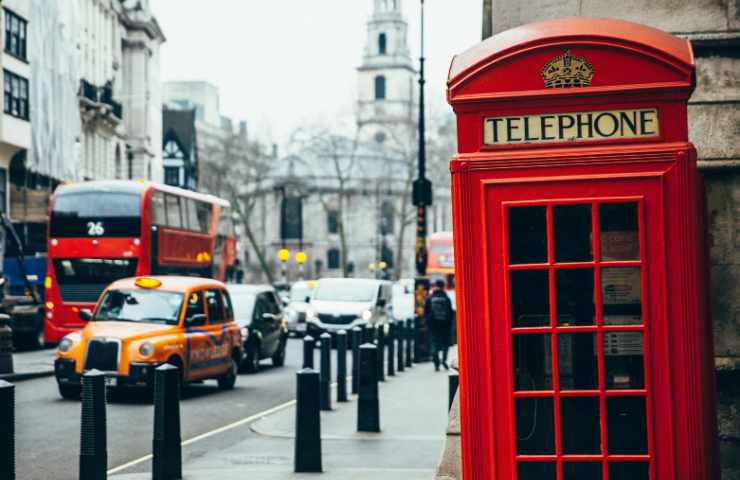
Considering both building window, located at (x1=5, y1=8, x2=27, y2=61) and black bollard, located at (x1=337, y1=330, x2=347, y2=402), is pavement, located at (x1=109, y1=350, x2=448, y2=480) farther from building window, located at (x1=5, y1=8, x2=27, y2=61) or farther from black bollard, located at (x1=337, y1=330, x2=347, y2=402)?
building window, located at (x1=5, y1=8, x2=27, y2=61)

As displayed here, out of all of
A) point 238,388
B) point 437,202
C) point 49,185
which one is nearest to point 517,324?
point 238,388

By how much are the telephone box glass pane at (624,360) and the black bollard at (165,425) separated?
4.42 meters

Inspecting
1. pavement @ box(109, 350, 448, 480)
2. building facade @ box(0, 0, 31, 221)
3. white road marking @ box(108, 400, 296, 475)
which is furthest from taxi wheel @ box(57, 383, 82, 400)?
building facade @ box(0, 0, 31, 221)

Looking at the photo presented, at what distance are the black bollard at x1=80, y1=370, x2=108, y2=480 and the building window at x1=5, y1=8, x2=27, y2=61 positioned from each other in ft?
110

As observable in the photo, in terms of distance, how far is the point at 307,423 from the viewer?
9.87 meters

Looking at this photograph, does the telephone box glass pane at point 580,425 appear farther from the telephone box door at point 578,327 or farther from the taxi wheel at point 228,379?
the taxi wheel at point 228,379

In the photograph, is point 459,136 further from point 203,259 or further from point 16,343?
point 203,259

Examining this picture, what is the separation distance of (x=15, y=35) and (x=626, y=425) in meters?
37.8

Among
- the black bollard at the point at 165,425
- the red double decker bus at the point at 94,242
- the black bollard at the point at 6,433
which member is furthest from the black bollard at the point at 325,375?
the red double decker bus at the point at 94,242

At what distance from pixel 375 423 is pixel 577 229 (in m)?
7.62

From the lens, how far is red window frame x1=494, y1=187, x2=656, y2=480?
577 centimetres

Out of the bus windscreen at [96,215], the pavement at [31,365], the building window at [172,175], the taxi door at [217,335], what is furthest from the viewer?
the building window at [172,175]

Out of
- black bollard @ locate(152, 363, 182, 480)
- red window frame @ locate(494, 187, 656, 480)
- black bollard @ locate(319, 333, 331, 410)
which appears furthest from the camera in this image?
black bollard @ locate(319, 333, 331, 410)

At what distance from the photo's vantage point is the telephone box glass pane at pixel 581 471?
19.3 ft
